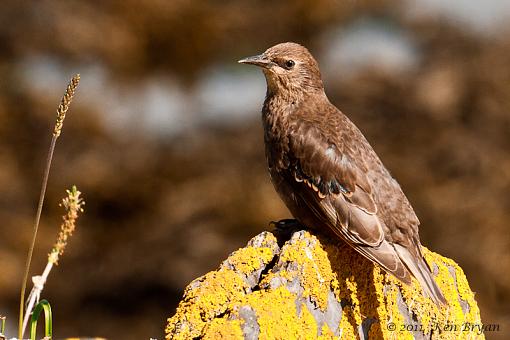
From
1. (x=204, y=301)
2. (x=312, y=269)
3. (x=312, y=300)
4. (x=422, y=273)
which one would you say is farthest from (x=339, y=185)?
(x=204, y=301)

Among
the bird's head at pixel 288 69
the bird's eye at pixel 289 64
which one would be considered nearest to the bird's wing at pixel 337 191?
the bird's head at pixel 288 69

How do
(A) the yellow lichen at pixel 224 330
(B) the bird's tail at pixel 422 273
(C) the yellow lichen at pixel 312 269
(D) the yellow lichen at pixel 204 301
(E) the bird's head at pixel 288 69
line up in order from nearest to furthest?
(A) the yellow lichen at pixel 224 330 → (D) the yellow lichen at pixel 204 301 → (C) the yellow lichen at pixel 312 269 → (B) the bird's tail at pixel 422 273 → (E) the bird's head at pixel 288 69

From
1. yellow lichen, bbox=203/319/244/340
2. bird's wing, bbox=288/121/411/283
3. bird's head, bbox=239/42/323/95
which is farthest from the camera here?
bird's head, bbox=239/42/323/95

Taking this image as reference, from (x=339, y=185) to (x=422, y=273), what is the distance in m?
0.69

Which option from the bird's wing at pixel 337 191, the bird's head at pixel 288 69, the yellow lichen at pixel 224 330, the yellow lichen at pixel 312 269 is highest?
the bird's head at pixel 288 69

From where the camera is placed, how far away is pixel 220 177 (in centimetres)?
1149

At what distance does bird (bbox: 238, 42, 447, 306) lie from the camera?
15.8 feet

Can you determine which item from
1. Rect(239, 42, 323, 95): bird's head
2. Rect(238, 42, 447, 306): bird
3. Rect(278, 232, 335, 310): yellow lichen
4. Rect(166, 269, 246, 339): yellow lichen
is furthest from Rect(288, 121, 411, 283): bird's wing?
Rect(166, 269, 246, 339): yellow lichen

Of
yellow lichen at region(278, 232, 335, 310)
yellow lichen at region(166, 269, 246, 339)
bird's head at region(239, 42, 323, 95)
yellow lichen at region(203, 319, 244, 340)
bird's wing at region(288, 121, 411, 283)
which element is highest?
bird's head at region(239, 42, 323, 95)

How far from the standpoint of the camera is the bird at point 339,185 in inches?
189

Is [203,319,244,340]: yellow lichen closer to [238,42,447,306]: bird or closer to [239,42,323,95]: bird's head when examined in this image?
[238,42,447,306]: bird

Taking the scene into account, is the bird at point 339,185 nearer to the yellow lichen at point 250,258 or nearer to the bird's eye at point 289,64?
the bird's eye at point 289,64

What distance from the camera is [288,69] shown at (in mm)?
6051

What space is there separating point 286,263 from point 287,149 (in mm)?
1218
